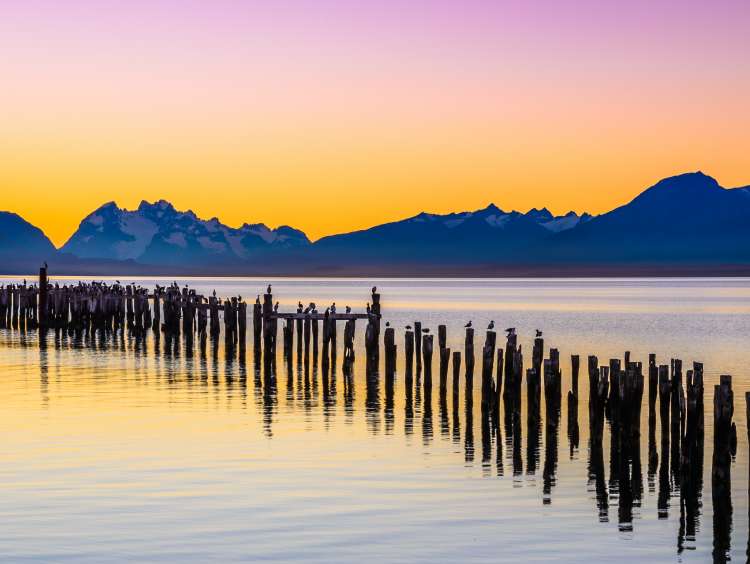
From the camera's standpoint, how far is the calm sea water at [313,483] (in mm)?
13930

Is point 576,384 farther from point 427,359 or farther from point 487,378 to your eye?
point 427,359

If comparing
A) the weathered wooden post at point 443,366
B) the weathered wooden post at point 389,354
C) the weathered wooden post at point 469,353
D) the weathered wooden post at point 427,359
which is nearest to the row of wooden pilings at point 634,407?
the weathered wooden post at point 469,353

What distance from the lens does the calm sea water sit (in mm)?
13930

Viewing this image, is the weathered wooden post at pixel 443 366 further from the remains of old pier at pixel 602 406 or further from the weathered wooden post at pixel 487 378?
the weathered wooden post at pixel 487 378

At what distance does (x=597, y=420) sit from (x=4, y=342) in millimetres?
35159

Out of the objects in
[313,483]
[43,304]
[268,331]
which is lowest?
[313,483]

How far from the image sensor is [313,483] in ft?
57.6

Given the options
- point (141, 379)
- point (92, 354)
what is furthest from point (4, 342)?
point (141, 379)

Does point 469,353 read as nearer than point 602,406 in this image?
No

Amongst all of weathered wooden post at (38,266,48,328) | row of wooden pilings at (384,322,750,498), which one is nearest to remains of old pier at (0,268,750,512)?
row of wooden pilings at (384,322,750,498)

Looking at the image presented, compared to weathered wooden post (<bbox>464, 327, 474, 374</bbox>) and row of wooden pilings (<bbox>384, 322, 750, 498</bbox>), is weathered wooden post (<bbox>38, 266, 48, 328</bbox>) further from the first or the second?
row of wooden pilings (<bbox>384, 322, 750, 498</bbox>)

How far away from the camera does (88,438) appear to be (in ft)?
71.6

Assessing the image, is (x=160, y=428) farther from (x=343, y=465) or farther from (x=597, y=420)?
(x=597, y=420)

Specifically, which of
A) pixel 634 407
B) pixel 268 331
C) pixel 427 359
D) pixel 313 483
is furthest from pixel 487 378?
pixel 268 331
